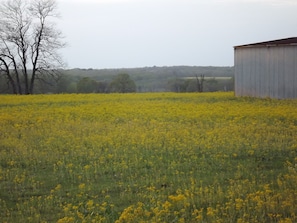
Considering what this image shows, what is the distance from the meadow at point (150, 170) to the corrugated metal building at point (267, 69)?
1244 centimetres

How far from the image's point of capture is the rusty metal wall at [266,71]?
106 ft

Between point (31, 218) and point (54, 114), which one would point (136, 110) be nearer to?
point (54, 114)

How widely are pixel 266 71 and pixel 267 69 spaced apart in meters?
0.14

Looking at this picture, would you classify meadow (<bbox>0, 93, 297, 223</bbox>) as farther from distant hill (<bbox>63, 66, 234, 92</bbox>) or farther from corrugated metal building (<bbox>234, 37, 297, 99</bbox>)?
distant hill (<bbox>63, 66, 234, 92</bbox>)

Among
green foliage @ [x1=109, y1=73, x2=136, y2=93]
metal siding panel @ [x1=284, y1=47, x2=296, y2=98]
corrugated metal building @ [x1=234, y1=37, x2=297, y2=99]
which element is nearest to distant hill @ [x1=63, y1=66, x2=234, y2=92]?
green foliage @ [x1=109, y1=73, x2=136, y2=93]

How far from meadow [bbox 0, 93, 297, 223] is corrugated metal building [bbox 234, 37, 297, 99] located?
1244 centimetres

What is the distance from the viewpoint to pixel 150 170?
1159cm

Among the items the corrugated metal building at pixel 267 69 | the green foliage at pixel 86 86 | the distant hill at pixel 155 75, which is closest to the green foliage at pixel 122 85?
the green foliage at pixel 86 86

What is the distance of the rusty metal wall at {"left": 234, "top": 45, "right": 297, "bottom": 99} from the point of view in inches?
1273

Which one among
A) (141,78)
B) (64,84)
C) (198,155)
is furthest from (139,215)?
(141,78)

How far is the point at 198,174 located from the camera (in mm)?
11133

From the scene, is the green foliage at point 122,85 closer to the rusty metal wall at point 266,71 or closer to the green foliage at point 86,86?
the green foliage at point 86,86

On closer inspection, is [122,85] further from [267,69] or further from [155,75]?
[155,75]

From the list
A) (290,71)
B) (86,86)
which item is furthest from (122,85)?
(290,71)
